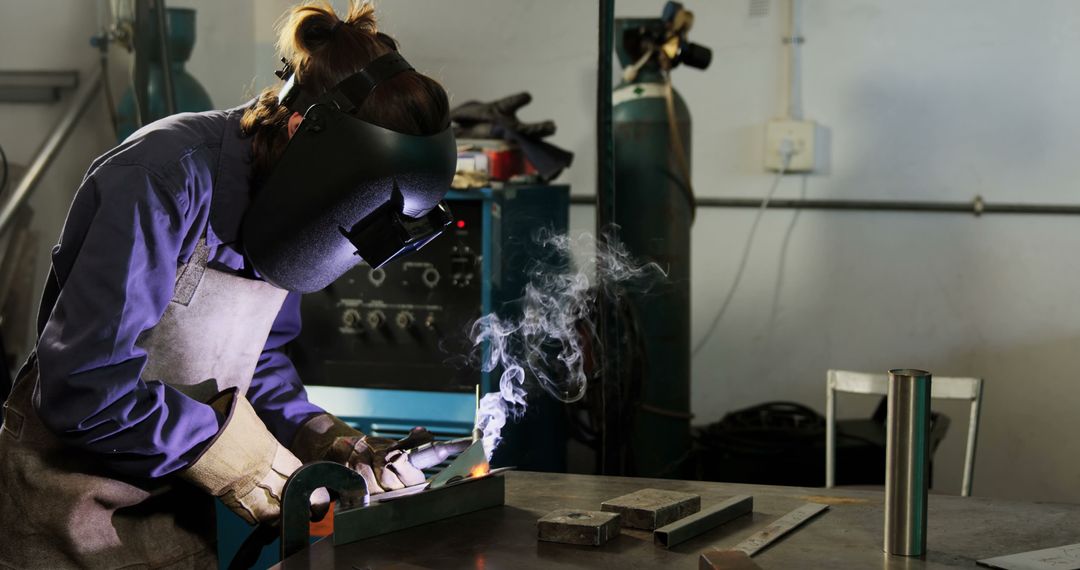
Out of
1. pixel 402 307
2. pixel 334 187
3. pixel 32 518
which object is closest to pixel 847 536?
pixel 334 187

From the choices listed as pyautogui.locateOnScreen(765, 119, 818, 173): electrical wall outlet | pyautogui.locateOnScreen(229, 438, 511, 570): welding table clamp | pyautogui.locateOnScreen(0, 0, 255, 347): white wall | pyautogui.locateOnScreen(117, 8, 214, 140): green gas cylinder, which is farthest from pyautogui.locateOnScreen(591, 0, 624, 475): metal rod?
pyautogui.locateOnScreen(0, 0, 255, 347): white wall

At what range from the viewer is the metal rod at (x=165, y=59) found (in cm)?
310

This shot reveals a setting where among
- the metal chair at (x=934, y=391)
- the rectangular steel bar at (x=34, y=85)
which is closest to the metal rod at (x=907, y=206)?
the metal chair at (x=934, y=391)

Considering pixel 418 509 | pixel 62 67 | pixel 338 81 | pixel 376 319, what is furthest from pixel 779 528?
pixel 62 67

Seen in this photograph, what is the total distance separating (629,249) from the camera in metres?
3.08

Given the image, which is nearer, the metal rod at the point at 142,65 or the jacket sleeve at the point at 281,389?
the jacket sleeve at the point at 281,389

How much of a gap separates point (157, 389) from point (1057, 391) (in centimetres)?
300

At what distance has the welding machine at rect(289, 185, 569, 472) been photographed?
2566 mm

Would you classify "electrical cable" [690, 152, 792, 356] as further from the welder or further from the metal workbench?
the welder

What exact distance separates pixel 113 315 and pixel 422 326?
49.3 inches

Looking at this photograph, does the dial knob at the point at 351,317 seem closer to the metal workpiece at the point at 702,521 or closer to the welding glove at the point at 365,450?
the welding glove at the point at 365,450

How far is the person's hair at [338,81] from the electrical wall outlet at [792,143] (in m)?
2.20

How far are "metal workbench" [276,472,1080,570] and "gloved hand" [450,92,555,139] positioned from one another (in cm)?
137

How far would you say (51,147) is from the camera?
3.54 metres
